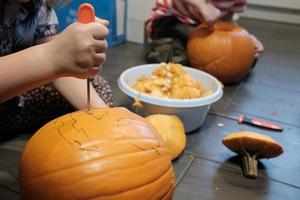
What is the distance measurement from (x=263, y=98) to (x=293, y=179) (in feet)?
1.52

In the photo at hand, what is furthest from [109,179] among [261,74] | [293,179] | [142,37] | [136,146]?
[142,37]

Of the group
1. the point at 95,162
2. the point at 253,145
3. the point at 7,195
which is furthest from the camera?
the point at 253,145

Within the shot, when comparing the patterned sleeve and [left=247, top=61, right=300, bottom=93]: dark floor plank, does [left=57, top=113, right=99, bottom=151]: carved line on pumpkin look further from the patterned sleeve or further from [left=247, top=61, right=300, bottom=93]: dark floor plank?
[left=247, top=61, right=300, bottom=93]: dark floor plank

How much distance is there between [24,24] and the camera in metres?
0.79

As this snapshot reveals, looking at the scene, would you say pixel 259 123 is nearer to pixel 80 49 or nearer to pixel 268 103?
pixel 268 103

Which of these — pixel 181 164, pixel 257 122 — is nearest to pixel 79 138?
pixel 181 164

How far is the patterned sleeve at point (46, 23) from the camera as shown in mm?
840

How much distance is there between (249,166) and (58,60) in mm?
485

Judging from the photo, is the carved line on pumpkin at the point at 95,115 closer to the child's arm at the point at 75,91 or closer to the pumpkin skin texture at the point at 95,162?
the pumpkin skin texture at the point at 95,162

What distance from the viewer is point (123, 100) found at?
3.83ft

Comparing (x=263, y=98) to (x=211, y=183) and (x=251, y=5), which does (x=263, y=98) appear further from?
(x=251, y=5)

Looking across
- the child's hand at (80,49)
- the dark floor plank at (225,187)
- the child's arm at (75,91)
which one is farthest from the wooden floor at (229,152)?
the child's hand at (80,49)

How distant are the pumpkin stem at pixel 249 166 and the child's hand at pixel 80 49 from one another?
0.44 meters

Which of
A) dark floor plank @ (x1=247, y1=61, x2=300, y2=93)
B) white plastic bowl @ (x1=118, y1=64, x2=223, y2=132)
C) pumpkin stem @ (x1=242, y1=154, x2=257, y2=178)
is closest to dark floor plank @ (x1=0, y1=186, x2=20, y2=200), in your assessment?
white plastic bowl @ (x1=118, y1=64, x2=223, y2=132)
